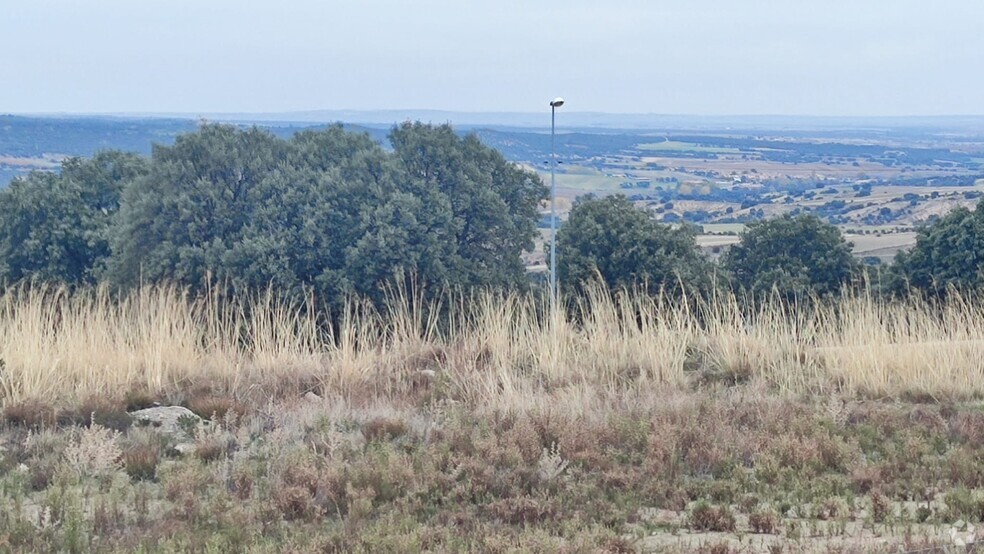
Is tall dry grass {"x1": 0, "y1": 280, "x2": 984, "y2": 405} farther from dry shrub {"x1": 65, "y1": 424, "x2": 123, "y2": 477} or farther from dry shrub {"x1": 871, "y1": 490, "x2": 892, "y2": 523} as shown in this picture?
dry shrub {"x1": 871, "y1": 490, "x2": 892, "y2": 523}

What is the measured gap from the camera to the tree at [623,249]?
26.0m

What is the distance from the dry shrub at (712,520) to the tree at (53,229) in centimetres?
2366

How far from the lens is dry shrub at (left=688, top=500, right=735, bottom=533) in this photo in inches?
188

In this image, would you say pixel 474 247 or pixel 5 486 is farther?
pixel 474 247

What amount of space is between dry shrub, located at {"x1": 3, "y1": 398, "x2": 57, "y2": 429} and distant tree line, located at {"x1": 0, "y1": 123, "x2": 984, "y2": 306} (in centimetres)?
1501

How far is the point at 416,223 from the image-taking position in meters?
25.0

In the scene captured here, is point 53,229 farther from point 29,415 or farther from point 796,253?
point 29,415

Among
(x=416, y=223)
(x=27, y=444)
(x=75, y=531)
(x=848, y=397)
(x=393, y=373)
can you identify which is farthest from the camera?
(x=416, y=223)

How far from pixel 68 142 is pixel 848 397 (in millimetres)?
62971

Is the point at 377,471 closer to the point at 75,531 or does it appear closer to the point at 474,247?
the point at 75,531

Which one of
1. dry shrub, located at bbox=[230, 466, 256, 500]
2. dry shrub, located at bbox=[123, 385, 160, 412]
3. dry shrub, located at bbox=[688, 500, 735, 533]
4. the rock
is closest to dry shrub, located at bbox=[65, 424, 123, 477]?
dry shrub, located at bbox=[230, 466, 256, 500]

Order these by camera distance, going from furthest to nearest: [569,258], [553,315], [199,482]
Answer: [569,258], [553,315], [199,482]

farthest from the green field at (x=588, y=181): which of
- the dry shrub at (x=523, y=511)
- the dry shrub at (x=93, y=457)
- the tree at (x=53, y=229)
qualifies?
the dry shrub at (x=523, y=511)

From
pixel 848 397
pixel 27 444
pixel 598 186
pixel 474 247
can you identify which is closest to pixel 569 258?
pixel 474 247
